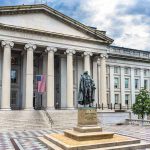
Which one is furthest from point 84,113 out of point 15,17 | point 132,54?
point 132,54

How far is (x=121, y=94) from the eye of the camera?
177ft

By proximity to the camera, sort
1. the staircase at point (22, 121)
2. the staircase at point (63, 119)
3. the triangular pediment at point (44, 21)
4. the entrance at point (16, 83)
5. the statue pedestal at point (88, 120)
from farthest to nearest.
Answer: the entrance at point (16, 83) < the triangular pediment at point (44, 21) < the staircase at point (63, 119) < the staircase at point (22, 121) < the statue pedestal at point (88, 120)

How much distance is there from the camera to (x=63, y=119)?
113 feet

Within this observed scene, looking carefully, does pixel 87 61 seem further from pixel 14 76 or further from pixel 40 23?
pixel 14 76

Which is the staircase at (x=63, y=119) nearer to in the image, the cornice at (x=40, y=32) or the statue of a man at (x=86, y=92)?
the cornice at (x=40, y=32)

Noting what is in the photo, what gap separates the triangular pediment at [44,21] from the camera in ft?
123

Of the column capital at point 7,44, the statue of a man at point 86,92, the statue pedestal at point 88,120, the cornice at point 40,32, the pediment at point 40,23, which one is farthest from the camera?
the pediment at point 40,23

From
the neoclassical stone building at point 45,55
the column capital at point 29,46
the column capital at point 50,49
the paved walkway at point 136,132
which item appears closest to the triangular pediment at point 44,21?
the neoclassical stone building at point 45,55

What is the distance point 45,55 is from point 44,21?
5012 mm

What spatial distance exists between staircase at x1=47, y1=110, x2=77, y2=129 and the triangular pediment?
11879 mm

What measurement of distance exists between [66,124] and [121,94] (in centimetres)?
2338

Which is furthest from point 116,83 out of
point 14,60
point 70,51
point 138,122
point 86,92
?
point 86,92

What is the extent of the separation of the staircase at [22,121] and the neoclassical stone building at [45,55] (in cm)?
254

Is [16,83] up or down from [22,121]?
up
